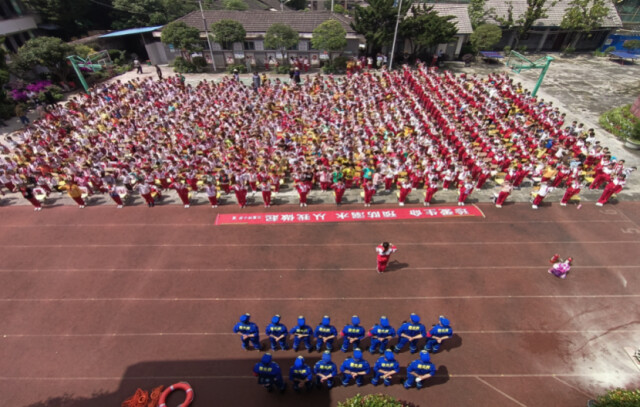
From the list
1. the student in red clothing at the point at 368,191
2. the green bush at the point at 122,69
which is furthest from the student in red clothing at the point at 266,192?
the green bush at the point at 122,69

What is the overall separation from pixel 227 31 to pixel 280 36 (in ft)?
16.1

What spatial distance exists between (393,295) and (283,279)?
386 cm

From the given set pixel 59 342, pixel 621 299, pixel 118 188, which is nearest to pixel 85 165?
pixel 118 188

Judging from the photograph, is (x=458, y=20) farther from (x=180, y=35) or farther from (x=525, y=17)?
(x=180, y=35)

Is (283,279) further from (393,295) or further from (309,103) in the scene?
(309,103)

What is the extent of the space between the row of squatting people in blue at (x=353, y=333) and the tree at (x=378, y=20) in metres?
28.9

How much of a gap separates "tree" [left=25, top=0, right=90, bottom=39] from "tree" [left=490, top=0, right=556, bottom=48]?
152ft

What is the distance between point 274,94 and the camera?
24.1m

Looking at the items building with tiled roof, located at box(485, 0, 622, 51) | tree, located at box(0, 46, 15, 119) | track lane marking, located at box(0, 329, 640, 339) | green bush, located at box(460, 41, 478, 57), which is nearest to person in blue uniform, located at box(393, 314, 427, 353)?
track lane marking, located at box(0, 329, 640, 339)

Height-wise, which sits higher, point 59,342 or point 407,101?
point 407,101

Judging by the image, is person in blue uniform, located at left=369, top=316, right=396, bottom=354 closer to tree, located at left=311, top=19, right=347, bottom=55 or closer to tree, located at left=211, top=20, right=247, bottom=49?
tree, located at left=311, top=19, right=347, bottom=55

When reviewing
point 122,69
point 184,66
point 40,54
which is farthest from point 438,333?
point 122,69

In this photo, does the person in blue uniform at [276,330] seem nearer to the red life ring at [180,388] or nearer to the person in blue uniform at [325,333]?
the person in blue uniform at [325,333]

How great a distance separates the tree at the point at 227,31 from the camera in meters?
29.0
